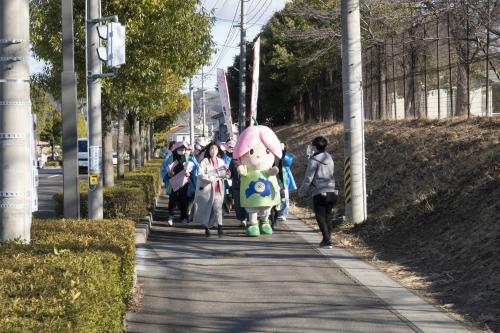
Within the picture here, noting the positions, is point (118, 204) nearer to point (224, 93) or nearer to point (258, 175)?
point (258, 175)

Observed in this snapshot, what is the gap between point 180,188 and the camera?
15.6 meters

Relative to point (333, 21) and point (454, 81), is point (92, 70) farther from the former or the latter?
point (333, 21)

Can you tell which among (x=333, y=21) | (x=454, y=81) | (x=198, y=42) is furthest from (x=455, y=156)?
(x=333, y=21)

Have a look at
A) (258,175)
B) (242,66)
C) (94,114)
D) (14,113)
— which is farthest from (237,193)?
(242,66)

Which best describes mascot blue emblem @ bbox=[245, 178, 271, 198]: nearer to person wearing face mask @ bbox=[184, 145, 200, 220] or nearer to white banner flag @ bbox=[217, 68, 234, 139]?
person wearing face mask @ bbox=[184, 145, 200, 220]

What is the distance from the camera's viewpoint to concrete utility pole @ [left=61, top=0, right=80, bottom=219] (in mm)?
11016

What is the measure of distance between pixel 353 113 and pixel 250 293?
622cm

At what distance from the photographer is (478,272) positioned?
8.87m

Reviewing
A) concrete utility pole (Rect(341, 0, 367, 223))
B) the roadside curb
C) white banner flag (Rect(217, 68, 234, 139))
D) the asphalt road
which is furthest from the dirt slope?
white banner flag (Rect(217, 68, 234, 139))

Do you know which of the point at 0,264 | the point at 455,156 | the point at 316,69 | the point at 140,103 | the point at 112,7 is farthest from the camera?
the point at 316,69

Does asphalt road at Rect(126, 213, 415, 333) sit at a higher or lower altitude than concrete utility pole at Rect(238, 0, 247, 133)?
lower

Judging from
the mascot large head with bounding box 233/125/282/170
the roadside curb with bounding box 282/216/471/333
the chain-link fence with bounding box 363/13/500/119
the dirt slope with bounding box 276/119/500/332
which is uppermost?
the chain-link fence with bounding box 363/13/500/119

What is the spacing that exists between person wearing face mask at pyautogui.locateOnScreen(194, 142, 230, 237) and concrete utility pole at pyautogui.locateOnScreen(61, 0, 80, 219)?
3116mm

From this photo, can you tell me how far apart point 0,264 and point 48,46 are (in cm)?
1202
